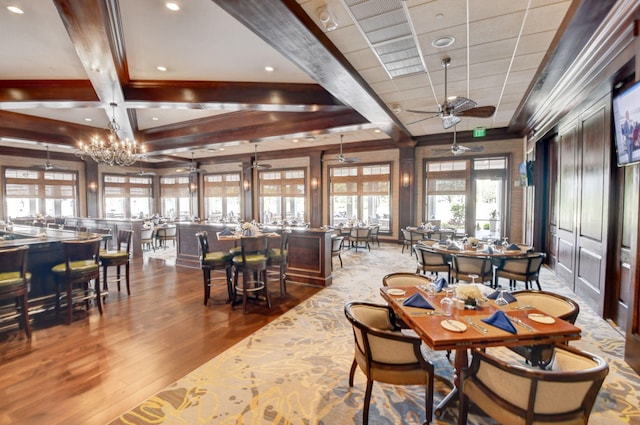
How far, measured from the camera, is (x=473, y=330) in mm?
1939

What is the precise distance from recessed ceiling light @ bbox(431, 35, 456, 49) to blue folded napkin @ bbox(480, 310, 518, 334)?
3.11 metres

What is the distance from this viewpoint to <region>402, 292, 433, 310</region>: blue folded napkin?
2.34 m

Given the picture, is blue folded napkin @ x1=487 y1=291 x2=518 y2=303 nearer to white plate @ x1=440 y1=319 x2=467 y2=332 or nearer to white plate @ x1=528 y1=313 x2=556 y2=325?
white plate @ x1=528 y1=313 x2=556 y2=325

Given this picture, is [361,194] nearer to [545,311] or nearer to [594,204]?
[594,204]

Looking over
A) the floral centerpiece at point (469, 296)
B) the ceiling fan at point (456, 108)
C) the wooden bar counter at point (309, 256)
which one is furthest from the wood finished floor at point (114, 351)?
the ceiling fan at point (456, 108)

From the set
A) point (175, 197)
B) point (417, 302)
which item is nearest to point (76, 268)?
point (417, 302)

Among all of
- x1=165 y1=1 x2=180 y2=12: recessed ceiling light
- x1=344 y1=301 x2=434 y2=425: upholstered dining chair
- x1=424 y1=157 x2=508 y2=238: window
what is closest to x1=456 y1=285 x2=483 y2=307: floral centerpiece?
x1=344 y1=301 x2=434 y2=425: upholstered dining chair

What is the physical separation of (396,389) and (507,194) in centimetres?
796

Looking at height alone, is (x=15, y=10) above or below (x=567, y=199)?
above

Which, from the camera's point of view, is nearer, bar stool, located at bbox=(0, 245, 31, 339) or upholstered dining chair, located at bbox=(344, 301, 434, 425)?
upholstered dining chair, located at bbox=(344, 301, 434, 425)

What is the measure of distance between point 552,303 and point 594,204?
2.68m

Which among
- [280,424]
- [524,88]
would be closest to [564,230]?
[524,88]

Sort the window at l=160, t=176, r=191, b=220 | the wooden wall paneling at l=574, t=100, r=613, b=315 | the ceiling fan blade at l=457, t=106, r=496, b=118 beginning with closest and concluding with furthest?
the wooden wall paneling at l=574, t=100, r=613, b=315
the ceiling fan blade at l=457, t=106, r=496, b=118
the window at l=160, t=176, r=191, b=220

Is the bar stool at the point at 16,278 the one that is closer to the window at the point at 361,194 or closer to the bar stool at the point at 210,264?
the bar stool at the point at 210,264
